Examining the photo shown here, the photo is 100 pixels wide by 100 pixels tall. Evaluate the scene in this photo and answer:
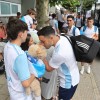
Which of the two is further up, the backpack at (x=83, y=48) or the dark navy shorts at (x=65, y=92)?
the backpack at (x=83, y=48)

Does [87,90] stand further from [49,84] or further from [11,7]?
[11,7]

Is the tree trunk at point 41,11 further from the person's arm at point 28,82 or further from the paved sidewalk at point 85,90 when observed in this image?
the person's arm at point 28,82

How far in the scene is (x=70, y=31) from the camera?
749 centimetres

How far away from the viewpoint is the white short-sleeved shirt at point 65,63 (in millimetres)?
3012

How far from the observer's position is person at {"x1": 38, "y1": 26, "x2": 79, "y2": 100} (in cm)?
301

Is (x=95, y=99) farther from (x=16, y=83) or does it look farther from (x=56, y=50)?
(x=16, y=83)

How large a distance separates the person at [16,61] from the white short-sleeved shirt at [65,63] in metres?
0.51

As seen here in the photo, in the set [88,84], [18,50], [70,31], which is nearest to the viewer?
[18,50]

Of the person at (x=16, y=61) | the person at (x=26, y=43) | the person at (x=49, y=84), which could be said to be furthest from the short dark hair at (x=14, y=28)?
the person at (x=26, y=43)

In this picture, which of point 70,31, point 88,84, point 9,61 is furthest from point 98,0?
point 9,61

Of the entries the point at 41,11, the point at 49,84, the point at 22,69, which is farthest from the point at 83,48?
the point at 41,11

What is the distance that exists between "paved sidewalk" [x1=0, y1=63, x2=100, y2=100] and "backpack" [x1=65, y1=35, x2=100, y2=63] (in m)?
2.63

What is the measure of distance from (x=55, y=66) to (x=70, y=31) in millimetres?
4516

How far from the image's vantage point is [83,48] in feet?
10.1
